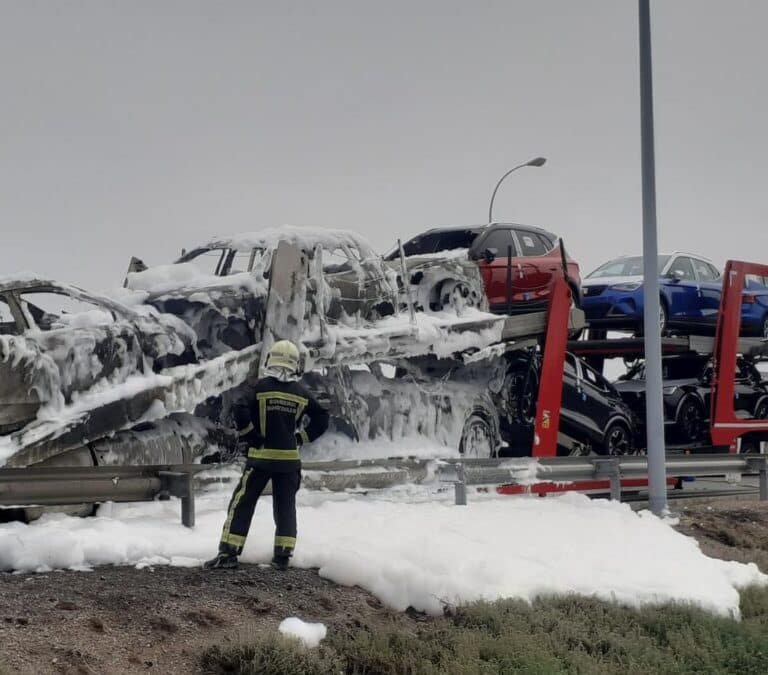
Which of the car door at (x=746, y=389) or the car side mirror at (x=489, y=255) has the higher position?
the car side mirror at (x=489, y=255)

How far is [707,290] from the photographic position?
56.2 ft

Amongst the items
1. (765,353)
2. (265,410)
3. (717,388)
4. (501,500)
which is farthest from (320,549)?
(765,353)

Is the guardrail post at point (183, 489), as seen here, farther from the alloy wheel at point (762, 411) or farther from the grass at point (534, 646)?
the alloy wheel at point (762, 411)

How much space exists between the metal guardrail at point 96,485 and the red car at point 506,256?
18.0 ft

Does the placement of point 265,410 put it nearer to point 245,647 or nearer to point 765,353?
point 245,647

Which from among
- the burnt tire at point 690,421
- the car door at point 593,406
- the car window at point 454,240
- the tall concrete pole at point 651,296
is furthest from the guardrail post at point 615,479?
the burnt tire at point 690,421

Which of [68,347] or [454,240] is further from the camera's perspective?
[454,240]

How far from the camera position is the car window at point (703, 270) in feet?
56.6

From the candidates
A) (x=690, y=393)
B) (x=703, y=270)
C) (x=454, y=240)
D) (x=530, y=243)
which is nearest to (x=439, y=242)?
(x=454, y=240)

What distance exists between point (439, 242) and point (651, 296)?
318 cm

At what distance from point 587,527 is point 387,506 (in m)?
1.84

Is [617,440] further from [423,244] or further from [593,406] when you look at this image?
[423,244]

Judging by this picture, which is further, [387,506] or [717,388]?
[717,388]

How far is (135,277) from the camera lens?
11.4m
